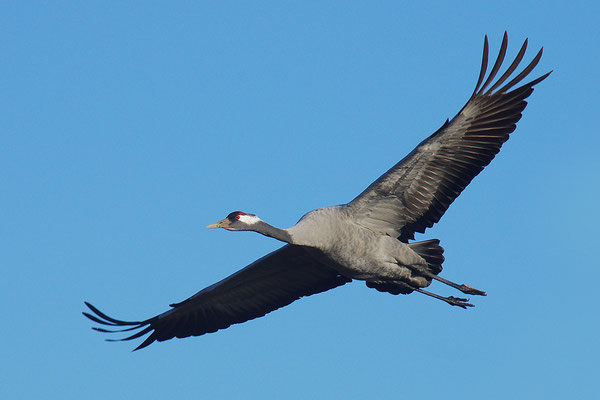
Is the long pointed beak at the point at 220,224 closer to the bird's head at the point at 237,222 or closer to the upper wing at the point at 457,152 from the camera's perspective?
the bird's head at the point at 237,222

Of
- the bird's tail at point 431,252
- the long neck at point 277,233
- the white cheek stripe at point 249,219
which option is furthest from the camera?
the bird's tail at point 431,252

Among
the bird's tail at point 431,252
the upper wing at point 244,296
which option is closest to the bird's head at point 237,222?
the upper wing at point 244,296

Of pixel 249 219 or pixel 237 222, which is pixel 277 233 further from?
pixel 237 222

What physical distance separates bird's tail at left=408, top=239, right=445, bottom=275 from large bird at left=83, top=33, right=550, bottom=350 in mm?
13

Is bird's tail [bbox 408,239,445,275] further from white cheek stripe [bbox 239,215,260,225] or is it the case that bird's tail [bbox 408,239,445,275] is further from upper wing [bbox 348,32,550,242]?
white cheek stripe [bbox 239,215,260,225]

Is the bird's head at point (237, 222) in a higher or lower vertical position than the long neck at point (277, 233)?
higher

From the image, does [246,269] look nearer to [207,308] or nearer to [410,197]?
[207,308]

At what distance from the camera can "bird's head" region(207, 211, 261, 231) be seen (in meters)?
11.7

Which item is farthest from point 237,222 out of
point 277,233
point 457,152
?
point 457,152

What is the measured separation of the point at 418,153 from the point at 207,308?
3.95m

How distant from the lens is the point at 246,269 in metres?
12.9

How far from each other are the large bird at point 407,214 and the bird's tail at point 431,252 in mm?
13

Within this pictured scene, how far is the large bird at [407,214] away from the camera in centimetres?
1173

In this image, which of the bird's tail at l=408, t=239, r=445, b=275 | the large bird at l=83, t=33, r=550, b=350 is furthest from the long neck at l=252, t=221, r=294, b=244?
the bird's tail at l=408, t=239, r=445, b=275
